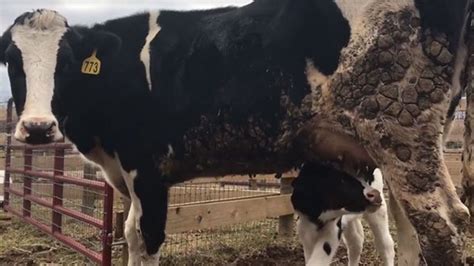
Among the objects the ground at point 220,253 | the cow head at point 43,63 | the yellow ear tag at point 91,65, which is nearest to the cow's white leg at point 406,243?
the ground at point 220,253

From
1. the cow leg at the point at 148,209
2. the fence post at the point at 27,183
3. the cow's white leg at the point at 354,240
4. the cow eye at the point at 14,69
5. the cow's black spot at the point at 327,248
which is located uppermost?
the cow eye at the point at 14,69

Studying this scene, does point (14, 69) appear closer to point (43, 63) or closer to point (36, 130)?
point (43, 63)

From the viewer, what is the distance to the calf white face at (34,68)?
4.06m

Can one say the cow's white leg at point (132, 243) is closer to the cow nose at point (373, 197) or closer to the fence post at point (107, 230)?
the fence post at point (107, 230)

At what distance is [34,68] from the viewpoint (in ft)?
14.2

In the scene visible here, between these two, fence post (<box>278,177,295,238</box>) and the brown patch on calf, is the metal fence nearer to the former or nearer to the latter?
fence post (<box>278,177,295,238</box>)

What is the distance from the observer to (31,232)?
8617 millimetres

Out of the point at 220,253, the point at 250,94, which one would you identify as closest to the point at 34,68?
the point at 250,94

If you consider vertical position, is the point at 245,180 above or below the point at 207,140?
below

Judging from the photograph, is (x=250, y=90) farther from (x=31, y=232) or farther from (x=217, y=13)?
(x=31, y=232)

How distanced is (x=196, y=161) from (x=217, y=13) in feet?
3.79

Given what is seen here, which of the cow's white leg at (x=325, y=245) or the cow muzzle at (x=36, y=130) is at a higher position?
the cow muzzle at (x=36, y=130)


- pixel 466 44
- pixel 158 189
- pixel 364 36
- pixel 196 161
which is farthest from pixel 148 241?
pixel 466 44

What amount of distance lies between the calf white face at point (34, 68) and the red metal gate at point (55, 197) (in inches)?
33.0
